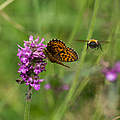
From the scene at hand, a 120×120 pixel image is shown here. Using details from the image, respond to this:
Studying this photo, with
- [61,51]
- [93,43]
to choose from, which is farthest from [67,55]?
[93,43]

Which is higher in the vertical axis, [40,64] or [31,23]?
[31,23]

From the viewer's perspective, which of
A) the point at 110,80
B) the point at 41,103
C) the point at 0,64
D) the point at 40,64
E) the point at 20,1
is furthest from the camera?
the point at 20,1

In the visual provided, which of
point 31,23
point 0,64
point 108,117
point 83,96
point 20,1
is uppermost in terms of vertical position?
point 20,1

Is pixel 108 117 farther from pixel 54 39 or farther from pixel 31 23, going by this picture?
→ pixel 31 23

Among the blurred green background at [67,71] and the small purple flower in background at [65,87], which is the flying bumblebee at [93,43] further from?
the small purple flower in background at [65,87]

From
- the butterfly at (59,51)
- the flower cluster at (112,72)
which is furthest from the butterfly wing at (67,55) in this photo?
the flower cluster at (112,72)

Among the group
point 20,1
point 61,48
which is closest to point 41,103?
point 61,48

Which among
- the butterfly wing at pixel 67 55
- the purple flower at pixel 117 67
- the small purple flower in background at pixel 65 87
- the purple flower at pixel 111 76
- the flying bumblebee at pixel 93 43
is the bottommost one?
the small purple flower in background at pixel 65 87
